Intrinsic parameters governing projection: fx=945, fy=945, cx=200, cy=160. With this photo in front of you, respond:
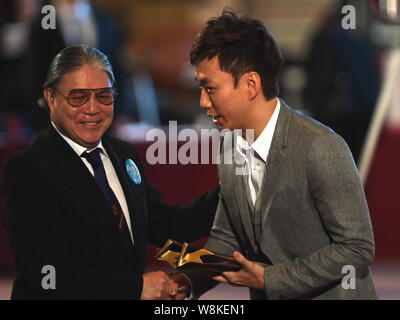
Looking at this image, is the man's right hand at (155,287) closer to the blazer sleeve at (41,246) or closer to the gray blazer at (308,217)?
the blazer sleeve at (41,246)

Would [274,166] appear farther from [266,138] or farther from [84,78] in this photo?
[84,78]

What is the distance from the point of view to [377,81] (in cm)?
628

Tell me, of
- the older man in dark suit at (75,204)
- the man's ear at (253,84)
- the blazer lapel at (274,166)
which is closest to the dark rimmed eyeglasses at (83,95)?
the older man in dark suit at (75,204)

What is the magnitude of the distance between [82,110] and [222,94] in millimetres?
422

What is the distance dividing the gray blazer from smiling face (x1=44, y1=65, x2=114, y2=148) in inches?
18.7

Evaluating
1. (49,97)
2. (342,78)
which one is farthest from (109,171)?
(342,78)

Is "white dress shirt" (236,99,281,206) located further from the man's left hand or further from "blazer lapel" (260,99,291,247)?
the man's left hand

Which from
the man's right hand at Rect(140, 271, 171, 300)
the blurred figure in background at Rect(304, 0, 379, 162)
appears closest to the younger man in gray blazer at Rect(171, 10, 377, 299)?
the man's right hand at Rect(140, 271, 171, 300)

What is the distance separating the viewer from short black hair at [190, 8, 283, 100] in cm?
280

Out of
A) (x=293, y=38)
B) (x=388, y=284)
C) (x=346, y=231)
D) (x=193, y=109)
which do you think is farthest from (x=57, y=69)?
(x=293, y=38)

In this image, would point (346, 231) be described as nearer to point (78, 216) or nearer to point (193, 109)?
point (78, 216)

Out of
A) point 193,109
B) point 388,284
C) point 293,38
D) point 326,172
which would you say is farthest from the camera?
point 293,38

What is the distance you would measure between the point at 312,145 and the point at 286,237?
299mm
